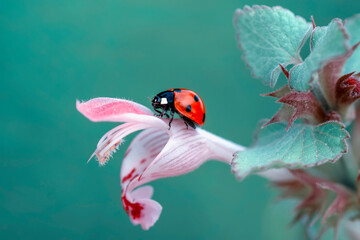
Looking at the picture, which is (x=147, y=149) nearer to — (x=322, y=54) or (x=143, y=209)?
(x=143, y=209)

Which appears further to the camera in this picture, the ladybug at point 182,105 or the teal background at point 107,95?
the teal background at point 107,95

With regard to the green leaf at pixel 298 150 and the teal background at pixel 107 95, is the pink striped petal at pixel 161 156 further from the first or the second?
the teal background at pixel 107 95

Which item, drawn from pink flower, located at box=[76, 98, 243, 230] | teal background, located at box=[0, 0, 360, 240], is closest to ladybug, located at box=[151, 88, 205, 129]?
pink flower, located at box=[76, 98, 243, 230]

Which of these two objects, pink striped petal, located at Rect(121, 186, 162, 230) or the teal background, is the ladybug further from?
the teal background

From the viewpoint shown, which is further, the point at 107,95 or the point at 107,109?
the point at 107,95

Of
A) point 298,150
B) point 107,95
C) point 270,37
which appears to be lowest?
point 298,150

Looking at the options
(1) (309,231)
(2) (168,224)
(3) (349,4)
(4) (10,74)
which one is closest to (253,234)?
(2) (168,224)

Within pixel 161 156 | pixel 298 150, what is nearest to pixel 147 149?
pixel 161 156

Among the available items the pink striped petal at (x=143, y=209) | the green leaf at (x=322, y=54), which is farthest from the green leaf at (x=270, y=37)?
the pink striped petal at (x=143, y=209)
